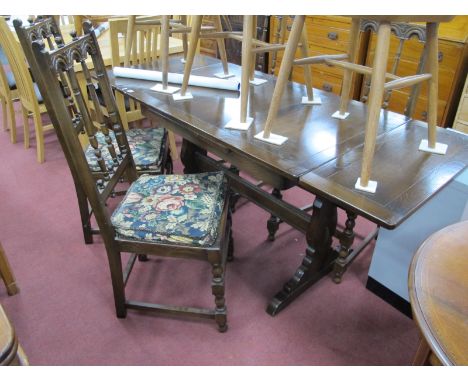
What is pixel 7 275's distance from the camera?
5.38 feet

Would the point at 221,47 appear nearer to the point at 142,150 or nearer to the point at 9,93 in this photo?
the point at 142,150

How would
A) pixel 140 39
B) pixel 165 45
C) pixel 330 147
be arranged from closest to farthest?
pixel 330 147 < pixel 165 45 < pixel 140 39

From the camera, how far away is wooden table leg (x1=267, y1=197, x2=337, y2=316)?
4.91 ft

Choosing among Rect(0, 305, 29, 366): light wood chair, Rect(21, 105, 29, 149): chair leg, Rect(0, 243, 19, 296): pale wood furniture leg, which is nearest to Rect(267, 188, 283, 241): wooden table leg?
Rect(0, 243, 19, 296): pale wood furniture leg

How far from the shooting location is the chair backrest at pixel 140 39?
204 cm

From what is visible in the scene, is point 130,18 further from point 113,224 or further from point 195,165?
point 113,224

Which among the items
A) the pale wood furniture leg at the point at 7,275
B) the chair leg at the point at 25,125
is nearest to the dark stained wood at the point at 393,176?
the pale wood furniture leg at the point at 7,275

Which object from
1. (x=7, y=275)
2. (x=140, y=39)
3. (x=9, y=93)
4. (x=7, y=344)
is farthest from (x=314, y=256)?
(x=9, y=93)

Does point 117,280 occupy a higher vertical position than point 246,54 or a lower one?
lower

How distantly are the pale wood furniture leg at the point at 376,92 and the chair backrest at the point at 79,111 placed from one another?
858 millimetres

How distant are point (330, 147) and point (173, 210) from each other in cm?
62

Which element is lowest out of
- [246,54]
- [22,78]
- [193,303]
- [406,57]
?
[193,303]

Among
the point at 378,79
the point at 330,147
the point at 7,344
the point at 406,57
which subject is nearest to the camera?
the point at 7,344

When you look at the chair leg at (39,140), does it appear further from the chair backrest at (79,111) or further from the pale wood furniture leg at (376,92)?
the pale wood furniture leg at (376,92)
